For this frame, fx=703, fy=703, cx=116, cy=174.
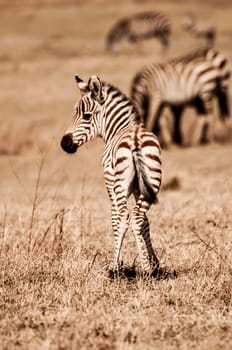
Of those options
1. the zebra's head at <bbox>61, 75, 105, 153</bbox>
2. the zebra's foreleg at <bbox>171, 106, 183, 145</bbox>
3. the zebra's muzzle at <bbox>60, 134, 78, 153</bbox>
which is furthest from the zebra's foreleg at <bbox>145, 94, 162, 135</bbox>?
the zebra's muzzle at <bbox>60, 134, 78, 153</bbox>

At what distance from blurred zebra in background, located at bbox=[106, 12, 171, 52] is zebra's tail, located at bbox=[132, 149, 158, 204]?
27233 mm

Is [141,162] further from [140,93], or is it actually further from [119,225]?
[140,93]

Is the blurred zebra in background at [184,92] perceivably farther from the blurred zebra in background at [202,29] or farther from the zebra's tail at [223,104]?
the blurred zebra in background at [202,29]

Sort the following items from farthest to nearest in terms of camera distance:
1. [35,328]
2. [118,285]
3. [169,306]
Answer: [118,285] < [169,306] < [35,328]

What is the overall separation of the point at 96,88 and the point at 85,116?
11.6 inches

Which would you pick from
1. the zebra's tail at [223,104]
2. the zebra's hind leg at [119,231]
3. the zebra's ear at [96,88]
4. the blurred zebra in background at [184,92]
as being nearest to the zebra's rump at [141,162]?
the zebra's hind leg at [119,231]

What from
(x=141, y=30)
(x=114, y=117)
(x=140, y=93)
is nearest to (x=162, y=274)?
(x=114, y=117)

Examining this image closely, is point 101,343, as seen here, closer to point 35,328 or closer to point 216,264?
point 35,328

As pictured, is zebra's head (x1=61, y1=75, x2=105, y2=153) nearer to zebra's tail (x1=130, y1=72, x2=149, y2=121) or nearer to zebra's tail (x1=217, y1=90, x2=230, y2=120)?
zebra's tail (x1=130, y1=72, x2=149, y2=121)

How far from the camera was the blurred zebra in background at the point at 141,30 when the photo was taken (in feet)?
109

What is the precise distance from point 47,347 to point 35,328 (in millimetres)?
477

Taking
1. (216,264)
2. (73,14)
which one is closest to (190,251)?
(216,264)

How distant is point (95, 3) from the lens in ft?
176

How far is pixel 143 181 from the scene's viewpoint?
6.01m
